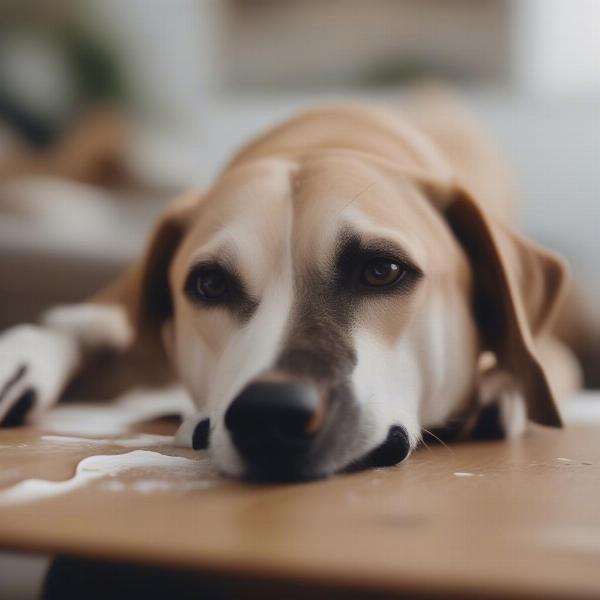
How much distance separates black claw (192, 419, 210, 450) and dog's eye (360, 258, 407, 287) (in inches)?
12.8

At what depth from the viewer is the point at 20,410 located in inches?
56.0

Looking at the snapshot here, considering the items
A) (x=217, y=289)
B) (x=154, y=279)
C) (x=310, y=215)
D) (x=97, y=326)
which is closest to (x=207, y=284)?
(x=217, y=289)

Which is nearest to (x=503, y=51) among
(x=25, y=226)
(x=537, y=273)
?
(x=25, y=226)

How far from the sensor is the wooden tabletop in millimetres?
636

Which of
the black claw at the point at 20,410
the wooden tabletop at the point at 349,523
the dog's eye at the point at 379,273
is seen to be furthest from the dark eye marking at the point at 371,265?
the black claw at the point at 20,410

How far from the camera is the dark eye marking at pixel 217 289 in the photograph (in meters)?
1.30

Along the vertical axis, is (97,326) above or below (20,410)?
above

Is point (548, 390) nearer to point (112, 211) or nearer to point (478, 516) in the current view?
point (478, 516)

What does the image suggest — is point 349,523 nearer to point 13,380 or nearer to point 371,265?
point 371,265

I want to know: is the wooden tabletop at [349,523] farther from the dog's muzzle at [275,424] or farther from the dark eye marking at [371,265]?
the dark eye marking at [371,265]

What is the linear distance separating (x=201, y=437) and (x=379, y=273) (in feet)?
1.21

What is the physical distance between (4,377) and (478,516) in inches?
36.1

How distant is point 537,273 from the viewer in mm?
1490

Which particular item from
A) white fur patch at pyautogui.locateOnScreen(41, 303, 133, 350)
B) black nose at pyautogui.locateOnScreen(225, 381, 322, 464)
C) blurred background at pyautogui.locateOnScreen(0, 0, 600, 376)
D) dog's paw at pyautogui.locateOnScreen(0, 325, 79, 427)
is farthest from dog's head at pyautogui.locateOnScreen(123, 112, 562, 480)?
blurred background at pyautogui.locateOnScreen(0, 0, 600, 376)
